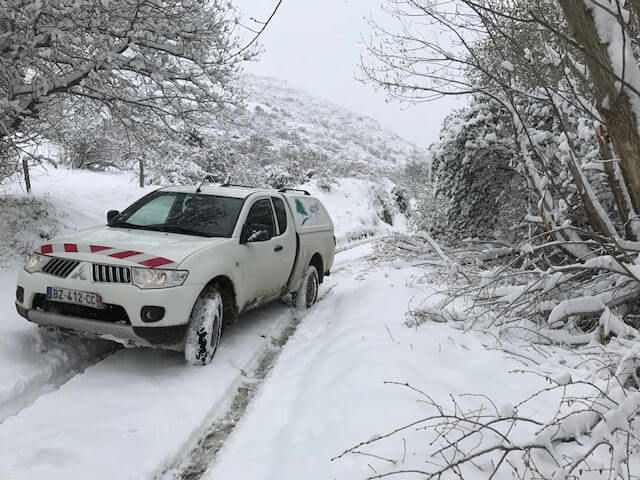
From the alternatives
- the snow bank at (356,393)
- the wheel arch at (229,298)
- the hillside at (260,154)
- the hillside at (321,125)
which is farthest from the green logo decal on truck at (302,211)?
the hillside at (321,125)

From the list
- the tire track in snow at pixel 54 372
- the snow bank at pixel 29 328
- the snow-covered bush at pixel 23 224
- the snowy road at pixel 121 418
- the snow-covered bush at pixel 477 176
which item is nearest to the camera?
the snowy road at pixel 121 418

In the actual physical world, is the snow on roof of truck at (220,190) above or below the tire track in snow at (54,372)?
above

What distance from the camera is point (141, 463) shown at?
301 cm

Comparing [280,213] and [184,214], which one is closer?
[184,214]

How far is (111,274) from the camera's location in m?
4.18

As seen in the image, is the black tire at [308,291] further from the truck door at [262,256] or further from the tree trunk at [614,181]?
the tree trunk at [614,181]

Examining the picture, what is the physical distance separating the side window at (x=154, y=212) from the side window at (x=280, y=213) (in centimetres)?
141

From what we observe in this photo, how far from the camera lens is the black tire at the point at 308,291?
23.8 ft

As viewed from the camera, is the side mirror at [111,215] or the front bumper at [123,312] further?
the side mirror at [111,215]

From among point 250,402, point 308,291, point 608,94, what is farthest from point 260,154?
point 608,94

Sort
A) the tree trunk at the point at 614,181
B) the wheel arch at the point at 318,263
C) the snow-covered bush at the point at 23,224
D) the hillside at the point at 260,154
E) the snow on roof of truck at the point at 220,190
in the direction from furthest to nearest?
the hillside at the point at 260,154 < the wheel arch at the point at 318,263 < the snow-covered bush at the point at 23,224 < the snow on roof of truck at the point at 220,190 < the tree trunk at the point at 614,181

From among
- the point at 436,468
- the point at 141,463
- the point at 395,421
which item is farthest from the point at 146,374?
the point at 436,468

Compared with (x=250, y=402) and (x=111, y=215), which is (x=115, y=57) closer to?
(x=111, y=215)

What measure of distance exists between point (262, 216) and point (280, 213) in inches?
24.0
